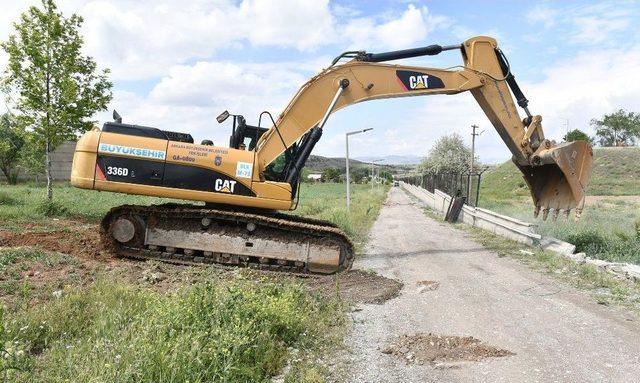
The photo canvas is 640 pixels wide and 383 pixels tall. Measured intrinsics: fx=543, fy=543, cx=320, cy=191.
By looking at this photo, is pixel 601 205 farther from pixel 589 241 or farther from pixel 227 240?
pixel 227 240

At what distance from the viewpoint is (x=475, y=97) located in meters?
12.2

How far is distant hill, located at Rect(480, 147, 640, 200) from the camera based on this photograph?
58.5 metres

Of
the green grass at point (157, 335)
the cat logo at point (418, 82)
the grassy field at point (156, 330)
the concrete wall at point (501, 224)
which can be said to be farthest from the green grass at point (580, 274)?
the green grass at point (157, 335)

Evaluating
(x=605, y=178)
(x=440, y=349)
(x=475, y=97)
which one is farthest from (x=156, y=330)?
(x=605, y=178)

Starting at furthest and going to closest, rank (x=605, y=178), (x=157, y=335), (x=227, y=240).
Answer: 1. (x=605, y=178)
2. (x=227, y=240)
3. (x=157, y=335)

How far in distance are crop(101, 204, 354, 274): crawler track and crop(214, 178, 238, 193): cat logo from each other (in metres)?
0.39

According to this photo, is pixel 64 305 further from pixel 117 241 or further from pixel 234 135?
pixel 234 135

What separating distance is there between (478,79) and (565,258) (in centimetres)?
422

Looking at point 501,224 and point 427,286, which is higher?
point 501,224

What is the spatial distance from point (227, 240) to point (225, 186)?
3.28ft

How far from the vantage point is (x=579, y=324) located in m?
6.88

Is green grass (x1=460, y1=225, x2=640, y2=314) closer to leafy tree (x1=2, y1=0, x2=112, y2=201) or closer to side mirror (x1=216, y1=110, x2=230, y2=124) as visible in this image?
side mirror (x1=216, y1=110, x2=230, y2=124)

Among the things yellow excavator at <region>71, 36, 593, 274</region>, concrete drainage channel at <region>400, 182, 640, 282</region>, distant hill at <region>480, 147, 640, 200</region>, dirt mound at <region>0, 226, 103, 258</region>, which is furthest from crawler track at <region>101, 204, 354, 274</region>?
distant hill at <region>480, 147, 640, 200</region>

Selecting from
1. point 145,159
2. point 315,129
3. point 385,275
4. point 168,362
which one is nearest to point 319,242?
point 385,275
